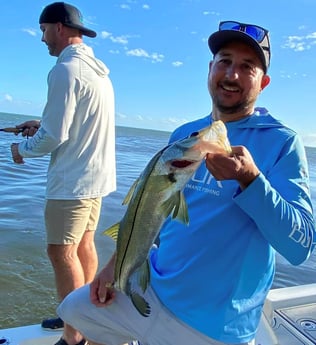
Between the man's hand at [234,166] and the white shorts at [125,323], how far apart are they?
877 mm

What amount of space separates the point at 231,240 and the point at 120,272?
0.56 metres

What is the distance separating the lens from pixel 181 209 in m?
1.77

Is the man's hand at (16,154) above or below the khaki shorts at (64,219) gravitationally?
above

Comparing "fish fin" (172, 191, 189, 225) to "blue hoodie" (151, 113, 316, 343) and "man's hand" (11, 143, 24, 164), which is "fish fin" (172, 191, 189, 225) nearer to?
"blue hoodie" (151, 113, 316, 343)

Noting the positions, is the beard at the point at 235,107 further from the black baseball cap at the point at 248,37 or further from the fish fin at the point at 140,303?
the fish fin at the point at 140,303

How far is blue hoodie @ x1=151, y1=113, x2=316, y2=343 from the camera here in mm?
1915

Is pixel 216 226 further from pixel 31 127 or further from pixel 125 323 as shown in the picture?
pixel 31 127

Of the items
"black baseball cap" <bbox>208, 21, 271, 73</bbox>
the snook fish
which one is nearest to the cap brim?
"black baseball cap" <bbox>208, 21, 271, 73</bbox>

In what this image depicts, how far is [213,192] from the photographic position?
81.8 inches

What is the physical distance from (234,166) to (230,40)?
98 cm

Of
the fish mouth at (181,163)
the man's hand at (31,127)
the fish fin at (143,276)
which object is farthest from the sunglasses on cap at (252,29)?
the man's hand at (31,127)

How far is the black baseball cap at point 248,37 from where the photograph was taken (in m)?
2.22

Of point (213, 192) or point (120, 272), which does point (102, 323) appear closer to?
point (120, 272)

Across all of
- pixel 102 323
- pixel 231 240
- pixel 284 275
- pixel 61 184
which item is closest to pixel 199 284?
pixel 231 240
